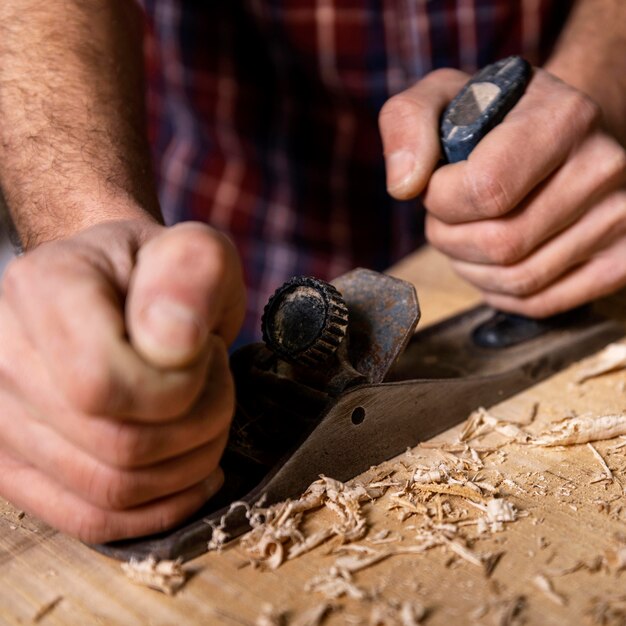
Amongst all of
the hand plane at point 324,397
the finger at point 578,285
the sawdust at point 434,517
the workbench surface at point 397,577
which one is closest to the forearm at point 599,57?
the finger at point 578,285

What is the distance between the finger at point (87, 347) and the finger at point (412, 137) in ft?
2.17

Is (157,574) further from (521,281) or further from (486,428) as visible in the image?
(521,281)

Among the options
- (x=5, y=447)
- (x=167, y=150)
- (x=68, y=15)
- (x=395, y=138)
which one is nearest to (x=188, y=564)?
(x=5, y=447)

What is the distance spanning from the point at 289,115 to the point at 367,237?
404mm

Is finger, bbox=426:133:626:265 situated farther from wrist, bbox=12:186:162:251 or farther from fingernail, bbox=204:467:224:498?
fingernail, bbox=204:467:224:498

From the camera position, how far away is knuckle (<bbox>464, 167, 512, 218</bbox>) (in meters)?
1.39

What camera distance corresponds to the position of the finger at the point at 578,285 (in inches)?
62.8

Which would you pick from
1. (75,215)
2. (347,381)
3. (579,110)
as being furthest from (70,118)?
(579,110)

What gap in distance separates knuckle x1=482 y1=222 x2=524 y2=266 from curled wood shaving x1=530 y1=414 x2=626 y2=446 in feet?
1.11

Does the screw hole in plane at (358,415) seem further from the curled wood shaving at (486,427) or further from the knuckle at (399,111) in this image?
the knuckle at (399,111)

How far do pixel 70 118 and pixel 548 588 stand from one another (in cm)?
106

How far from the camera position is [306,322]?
1218 mm

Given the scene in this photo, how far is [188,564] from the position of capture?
1.00m

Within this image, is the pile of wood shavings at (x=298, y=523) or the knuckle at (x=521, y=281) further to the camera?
the knuckle at (x=521, y=281)
